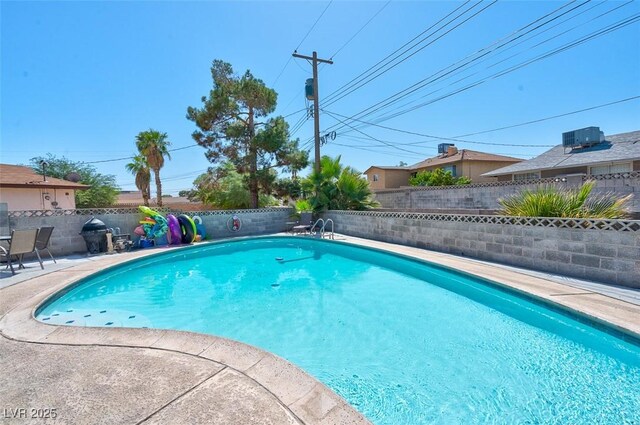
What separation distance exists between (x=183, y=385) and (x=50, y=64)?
50.5 ft

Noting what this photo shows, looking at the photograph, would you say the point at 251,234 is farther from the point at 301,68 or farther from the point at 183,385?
the point at 183,385

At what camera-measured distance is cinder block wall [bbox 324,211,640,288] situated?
4590 millimetres

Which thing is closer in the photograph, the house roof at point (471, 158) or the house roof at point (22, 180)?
the house roof at point (22, 180)

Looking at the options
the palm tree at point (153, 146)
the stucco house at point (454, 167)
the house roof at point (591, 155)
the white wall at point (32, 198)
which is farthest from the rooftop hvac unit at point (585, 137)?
the white wall at point (32, 198)

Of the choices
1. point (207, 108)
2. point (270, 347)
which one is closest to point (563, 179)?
point (270, 347)

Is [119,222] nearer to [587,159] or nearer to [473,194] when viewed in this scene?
[473,194]

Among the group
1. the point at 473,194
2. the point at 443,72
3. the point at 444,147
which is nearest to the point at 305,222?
the point at 473,194

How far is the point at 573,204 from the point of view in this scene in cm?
575

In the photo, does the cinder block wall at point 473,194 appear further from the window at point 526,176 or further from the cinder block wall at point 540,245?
the window at point 526,176

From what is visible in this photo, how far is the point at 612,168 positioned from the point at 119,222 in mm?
22705

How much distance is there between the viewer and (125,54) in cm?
1185

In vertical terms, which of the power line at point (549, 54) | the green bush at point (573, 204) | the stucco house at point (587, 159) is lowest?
the green bush at point (573, 204)

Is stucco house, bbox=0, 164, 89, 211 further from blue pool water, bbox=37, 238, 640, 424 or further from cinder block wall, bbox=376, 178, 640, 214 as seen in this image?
cinder block wall, bbox=376, 178, 640, 214

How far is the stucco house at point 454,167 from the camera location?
2398 centimetres
